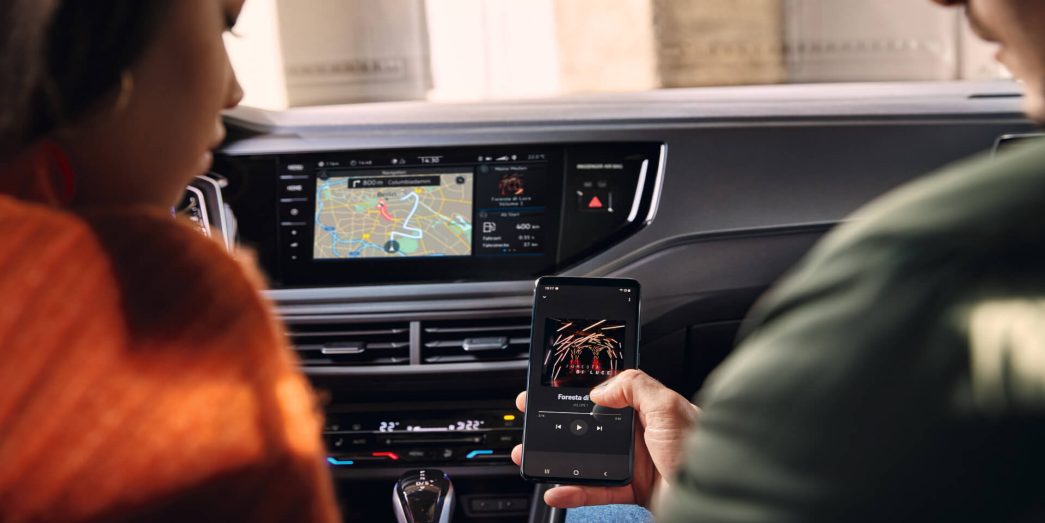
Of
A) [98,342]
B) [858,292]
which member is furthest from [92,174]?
[858,292]

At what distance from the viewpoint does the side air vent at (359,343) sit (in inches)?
98.2

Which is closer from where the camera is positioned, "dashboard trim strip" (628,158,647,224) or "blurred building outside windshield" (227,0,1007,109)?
"dashboard trim strip" (628,158,647,224)

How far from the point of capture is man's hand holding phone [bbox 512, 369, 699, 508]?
1.63 metres

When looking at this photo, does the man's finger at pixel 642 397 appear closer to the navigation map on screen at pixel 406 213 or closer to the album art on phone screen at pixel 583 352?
the album art on phone screen at pixel 583 352

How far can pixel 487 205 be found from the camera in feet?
8.02

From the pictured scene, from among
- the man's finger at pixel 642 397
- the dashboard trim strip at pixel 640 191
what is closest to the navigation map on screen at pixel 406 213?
the dashboard trim strip at pixel 640 191

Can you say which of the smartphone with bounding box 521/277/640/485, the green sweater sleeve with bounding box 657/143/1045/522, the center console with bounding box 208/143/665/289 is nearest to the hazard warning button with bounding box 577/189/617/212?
the center console with bounding box 208/143/665/289

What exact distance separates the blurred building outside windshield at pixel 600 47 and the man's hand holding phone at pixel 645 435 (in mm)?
2114

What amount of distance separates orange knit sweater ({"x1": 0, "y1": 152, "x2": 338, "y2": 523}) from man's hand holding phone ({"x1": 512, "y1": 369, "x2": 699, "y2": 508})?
3.40 ft

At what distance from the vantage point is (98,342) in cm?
60

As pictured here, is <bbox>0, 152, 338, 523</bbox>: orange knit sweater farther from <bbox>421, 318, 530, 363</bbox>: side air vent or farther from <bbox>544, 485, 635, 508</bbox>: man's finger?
<bbox>421, 318, 530, 363</bbox>: side air vent

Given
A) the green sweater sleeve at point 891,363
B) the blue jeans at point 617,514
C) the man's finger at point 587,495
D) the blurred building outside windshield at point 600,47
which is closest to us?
the green sweater sleeve at point 891,363

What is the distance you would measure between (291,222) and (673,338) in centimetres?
98

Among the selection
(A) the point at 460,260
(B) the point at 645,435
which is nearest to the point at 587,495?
(B) the point at 645,435
